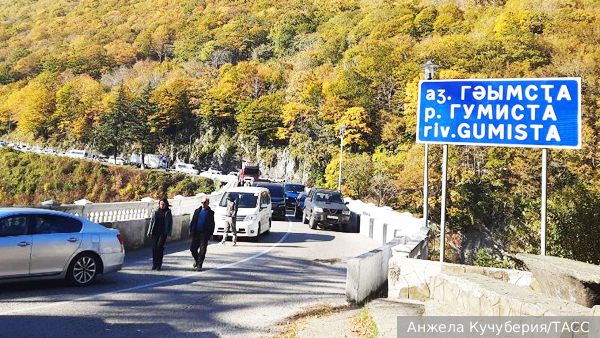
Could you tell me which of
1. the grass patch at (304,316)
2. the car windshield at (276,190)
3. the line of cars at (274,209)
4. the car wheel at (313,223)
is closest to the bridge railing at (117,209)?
the line of cars at (274,209)

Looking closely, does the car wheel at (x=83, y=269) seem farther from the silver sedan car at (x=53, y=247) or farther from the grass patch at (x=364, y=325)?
the grass patch at (x=364, y=325)

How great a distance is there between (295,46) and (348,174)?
236ft

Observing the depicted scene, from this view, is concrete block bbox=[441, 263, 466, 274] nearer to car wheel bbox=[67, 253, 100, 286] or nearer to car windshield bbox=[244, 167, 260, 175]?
car wheel bbox=[67, 253, 100, 286]

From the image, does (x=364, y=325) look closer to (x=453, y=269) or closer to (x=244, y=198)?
(x=453, y=269)

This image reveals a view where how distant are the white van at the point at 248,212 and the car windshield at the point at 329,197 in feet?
14.8

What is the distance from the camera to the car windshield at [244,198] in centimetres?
1733

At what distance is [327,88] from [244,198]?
50.8 metres

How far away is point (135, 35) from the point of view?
142m

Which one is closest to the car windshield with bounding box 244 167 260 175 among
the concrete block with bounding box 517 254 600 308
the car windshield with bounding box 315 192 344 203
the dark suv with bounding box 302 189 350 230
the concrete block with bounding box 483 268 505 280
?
the car windshield with bounding box 315 192 344 203

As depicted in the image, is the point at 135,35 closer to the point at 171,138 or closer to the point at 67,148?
the point at 67,148

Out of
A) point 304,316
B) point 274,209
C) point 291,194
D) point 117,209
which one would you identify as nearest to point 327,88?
point 291,194

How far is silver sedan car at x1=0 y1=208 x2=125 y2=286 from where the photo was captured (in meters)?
7.72

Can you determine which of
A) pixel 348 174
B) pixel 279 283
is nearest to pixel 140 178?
pixel 348 174

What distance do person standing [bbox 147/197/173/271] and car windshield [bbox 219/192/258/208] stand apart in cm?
612
